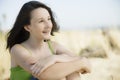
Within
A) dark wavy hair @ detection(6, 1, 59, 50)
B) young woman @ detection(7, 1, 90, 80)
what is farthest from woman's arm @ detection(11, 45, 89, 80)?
Answer: dark wavy hair @ detection(6, 1, 59, 50)

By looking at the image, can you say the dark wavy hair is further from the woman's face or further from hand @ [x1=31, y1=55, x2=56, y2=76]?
hand @ [x1=31, y1=55, x2=56, y2=76]

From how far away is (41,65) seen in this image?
8.70 feet

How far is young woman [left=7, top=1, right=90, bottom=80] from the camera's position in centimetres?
270

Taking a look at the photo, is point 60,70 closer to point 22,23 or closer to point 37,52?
point 37,52

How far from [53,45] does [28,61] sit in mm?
413

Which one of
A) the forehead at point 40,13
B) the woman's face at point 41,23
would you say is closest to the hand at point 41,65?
the woman's face at point 41,23

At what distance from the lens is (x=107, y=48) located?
34.4ft

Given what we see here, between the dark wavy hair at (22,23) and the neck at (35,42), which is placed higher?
the dark wavy hair at (22,23)

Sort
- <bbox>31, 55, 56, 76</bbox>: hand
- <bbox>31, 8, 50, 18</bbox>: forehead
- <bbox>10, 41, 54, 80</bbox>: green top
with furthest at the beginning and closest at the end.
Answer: <bbox>10, 41, 54, 80</bbox>: green top < <bbox>31, 8, 50, 18</bbox>: forehead < <bbox>31, 55, 56, 76</bbox>: hand

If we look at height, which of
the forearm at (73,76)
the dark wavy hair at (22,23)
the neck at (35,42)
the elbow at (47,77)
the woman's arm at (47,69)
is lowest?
the forearm at (73,76)

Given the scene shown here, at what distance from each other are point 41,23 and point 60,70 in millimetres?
363

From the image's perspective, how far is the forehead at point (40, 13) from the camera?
9.07 feet

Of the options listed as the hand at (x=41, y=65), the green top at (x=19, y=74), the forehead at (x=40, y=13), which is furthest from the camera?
the green top at (x=19, y=74)

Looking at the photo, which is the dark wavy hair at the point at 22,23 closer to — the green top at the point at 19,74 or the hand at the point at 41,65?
the green top at the point at 19,74
